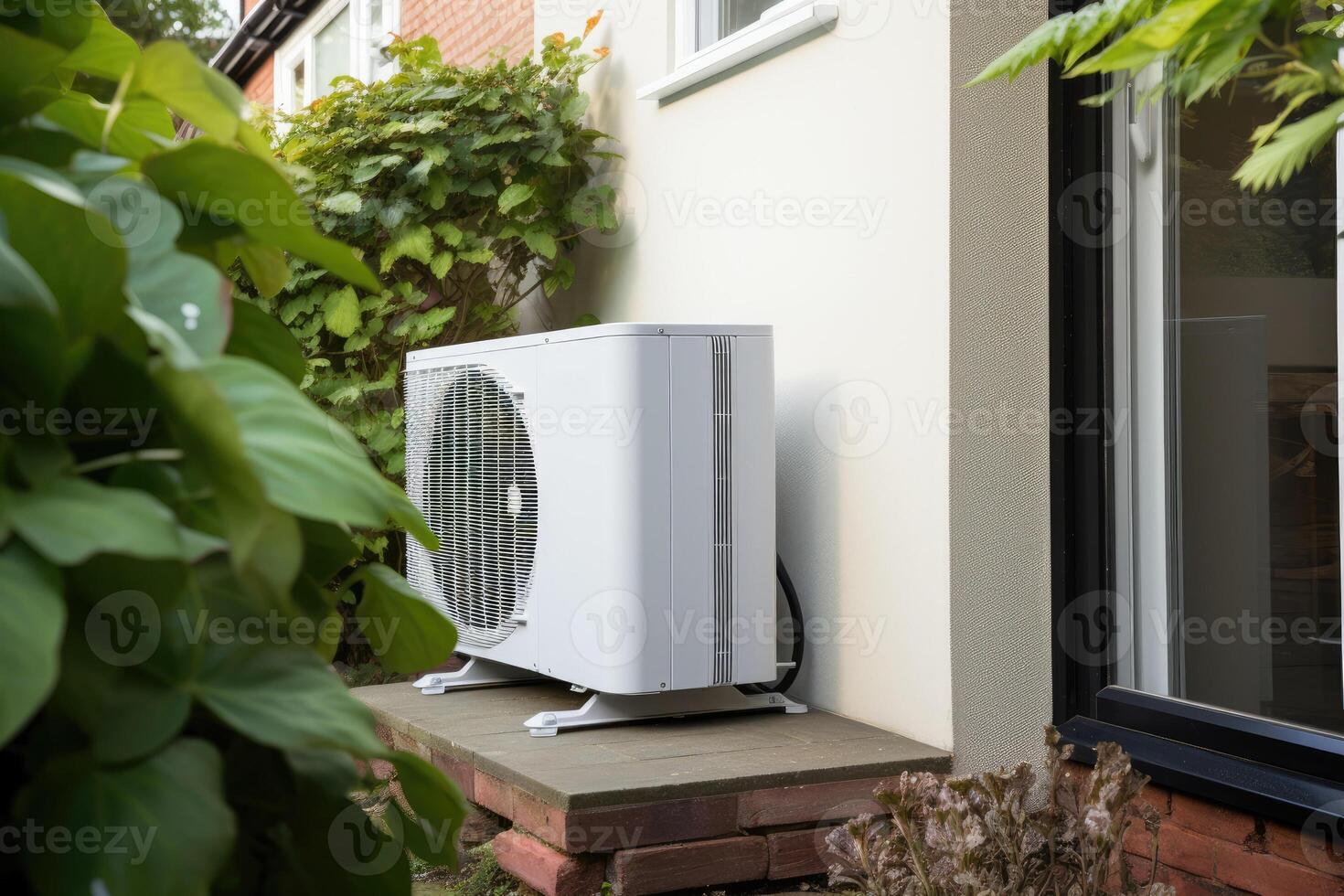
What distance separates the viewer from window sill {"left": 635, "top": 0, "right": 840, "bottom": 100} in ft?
10.2

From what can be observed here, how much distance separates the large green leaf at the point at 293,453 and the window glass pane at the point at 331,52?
845 cm

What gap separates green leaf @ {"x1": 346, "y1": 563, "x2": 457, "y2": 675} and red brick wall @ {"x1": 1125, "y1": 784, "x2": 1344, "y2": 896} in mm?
1972

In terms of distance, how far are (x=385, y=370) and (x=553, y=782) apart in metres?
2.65

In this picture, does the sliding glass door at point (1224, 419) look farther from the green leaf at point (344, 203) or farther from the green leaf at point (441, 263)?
the green leaf at point (344, 203)

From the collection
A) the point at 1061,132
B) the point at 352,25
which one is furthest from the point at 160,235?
the point at 352,25

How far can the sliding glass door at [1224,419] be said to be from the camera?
226 cm

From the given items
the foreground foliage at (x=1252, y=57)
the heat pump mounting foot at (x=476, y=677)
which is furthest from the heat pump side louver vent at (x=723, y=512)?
the foreground foliage at (x=1252, y=57)

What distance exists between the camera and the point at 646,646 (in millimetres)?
2803

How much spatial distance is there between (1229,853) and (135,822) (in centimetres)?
232

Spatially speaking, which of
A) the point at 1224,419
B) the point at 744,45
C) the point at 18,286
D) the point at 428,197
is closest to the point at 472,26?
the point at 428,197

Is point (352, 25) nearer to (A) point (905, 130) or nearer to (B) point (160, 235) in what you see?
(A) point (905, 130)

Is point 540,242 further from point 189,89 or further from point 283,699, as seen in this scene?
point 283,699

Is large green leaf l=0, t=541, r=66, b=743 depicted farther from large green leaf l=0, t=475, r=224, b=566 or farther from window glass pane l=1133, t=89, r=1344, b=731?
window glass pane l=1133, t=89, r=1344, b=731

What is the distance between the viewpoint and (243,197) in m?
0.50
